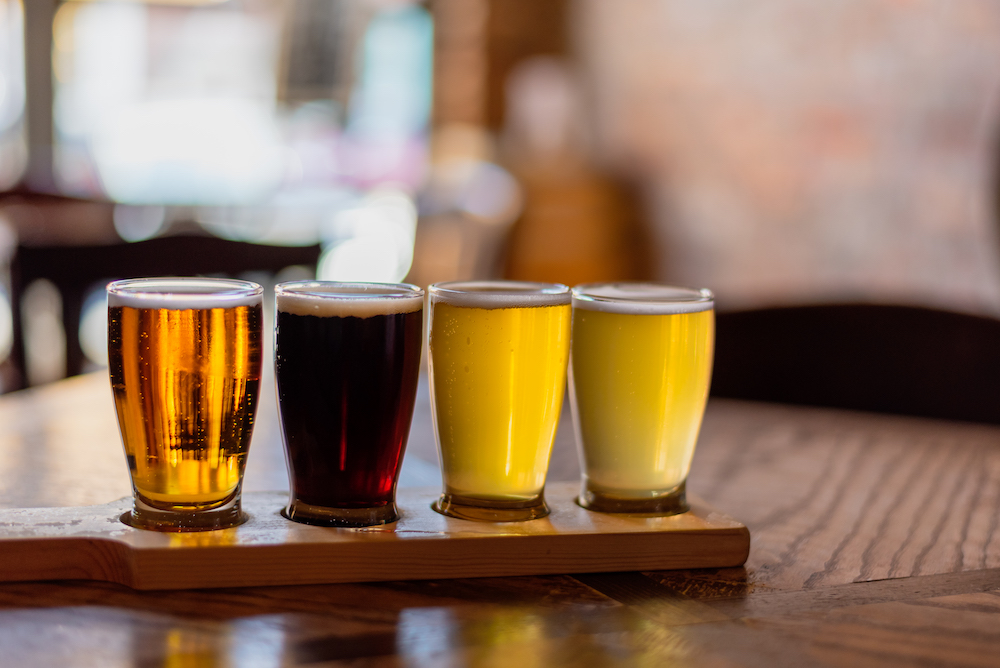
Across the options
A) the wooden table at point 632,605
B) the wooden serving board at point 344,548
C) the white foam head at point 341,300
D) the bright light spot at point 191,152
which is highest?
the bright light spot at point 191,152

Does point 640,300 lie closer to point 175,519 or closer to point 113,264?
point 175,519

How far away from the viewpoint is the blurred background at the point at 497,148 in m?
3.10

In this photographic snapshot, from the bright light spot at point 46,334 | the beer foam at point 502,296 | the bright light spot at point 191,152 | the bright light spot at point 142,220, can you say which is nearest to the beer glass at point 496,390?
the beer foam at point 502,296

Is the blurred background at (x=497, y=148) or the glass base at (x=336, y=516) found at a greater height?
the blurred background at (x=497, y=148)

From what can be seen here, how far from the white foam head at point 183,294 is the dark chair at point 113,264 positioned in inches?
44.7

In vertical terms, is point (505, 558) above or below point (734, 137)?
below

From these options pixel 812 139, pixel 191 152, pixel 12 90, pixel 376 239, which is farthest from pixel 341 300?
pixel 12 90

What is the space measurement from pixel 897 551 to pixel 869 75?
3.13m

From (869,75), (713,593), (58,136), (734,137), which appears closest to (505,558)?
(713,593)

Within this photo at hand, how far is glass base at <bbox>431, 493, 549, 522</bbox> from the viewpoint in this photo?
0.78 m

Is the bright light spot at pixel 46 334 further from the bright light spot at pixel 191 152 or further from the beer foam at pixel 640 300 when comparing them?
the beer foam at pixel 640 300

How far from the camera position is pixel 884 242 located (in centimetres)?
352

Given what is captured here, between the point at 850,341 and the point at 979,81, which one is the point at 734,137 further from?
the point at 850,341

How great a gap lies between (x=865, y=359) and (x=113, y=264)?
52.5 inches
